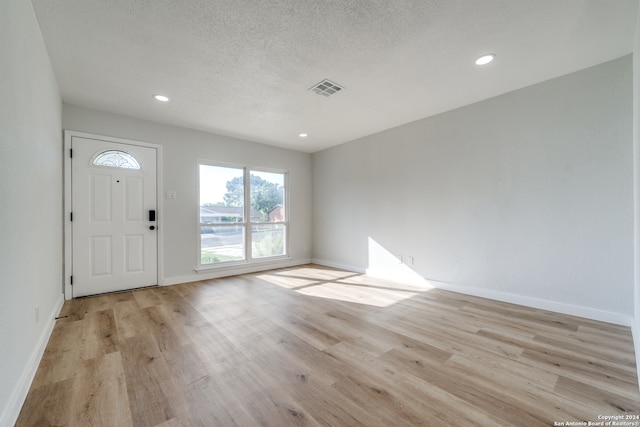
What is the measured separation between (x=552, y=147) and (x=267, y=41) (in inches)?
125

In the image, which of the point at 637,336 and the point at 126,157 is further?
the point at 126,157

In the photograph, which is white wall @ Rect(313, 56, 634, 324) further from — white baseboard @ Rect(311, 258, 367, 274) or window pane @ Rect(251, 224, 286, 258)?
window pane @ Rect(251, 224, 286, 258)

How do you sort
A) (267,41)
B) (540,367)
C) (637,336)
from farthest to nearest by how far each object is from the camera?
(267,41) < (637,336) < (540,367)

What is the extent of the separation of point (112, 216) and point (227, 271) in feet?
6.30

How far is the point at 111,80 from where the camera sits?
2.83 m

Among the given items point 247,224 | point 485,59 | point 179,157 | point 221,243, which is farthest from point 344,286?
point 179,157

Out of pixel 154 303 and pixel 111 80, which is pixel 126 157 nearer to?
pixel 111 80

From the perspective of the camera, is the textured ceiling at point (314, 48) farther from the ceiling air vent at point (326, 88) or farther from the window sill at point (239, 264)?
the window sill at point (239, 264)

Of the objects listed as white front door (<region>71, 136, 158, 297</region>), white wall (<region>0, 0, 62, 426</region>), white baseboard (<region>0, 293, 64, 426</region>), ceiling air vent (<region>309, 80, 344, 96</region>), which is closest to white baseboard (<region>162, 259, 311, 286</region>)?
white front door (<region>71, 136, 158, 297</region>)

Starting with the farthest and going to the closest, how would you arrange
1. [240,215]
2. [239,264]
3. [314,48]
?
[240,215] < [239,264] < [314,48]

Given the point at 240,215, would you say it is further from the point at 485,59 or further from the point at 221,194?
the point at 485,59

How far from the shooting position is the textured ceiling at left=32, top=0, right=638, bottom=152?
1895 millimetres

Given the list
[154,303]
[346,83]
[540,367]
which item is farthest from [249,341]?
[346,83]

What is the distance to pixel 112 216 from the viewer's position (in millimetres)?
3730
